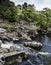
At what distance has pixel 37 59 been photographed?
128 feet

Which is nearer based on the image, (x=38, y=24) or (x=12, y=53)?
(x=12, y=53)

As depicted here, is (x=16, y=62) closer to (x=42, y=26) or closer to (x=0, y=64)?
(x=0, y=64)

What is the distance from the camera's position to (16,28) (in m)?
68.5

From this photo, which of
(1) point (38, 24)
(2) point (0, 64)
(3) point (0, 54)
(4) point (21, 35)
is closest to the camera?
(2) point (0, 64)

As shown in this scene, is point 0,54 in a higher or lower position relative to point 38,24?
higher

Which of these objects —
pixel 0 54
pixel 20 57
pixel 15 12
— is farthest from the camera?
pixel 15 12

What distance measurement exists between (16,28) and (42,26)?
30119 millimetres

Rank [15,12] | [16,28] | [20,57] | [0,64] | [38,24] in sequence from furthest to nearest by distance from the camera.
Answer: [38,24]
[15,12]
[16,28]
[20,57]
[0,64]

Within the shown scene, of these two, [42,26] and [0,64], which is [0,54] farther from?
[42,26]

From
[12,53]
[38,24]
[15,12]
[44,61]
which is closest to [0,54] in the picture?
[12,53]

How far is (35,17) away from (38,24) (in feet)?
19.9

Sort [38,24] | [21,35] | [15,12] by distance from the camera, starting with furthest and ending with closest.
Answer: [38,24] → [15,12] → [21,35]

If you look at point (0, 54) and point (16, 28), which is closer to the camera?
point (0, 54)

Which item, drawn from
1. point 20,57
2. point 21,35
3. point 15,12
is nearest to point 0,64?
point 20,57
